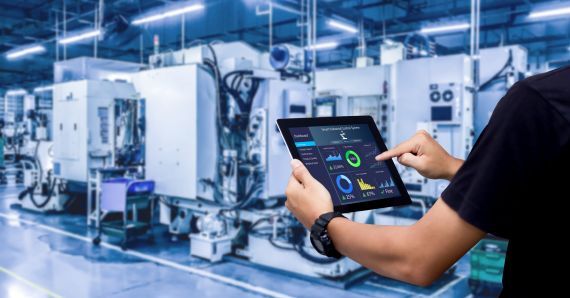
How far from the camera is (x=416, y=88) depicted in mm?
6922

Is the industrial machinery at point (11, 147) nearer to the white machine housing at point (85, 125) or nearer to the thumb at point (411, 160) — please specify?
the white machine housing at point (85, 125)

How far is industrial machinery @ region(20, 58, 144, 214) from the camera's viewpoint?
7.38 metres

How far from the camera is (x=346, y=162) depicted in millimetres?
1432

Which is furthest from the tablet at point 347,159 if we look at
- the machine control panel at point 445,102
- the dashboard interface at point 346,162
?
the machine control panel at point 445,102

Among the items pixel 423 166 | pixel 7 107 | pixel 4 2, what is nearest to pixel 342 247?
pixel 423 166

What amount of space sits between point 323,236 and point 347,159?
0.40 m

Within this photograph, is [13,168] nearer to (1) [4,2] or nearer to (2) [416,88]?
(1) [4,2]

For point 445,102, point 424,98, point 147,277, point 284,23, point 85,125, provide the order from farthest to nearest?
point 284,23 < point 85,125 < point 424,98 < point 445,102 < point 147,277

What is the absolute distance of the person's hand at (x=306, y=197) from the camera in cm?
115

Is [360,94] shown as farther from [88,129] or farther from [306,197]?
[306,197]

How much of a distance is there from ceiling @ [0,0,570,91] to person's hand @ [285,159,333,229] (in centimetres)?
864

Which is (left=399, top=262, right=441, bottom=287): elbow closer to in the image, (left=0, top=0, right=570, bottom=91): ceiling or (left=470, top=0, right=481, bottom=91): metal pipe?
(left=470, top=0, right=481, bottom=91): metal pipe

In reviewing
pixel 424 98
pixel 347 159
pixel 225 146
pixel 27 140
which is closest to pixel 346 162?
pixel 347 159

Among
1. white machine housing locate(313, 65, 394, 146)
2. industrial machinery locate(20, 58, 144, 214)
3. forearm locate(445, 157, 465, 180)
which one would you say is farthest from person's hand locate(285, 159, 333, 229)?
white machine housing locate(313, 65, 394, 146)
